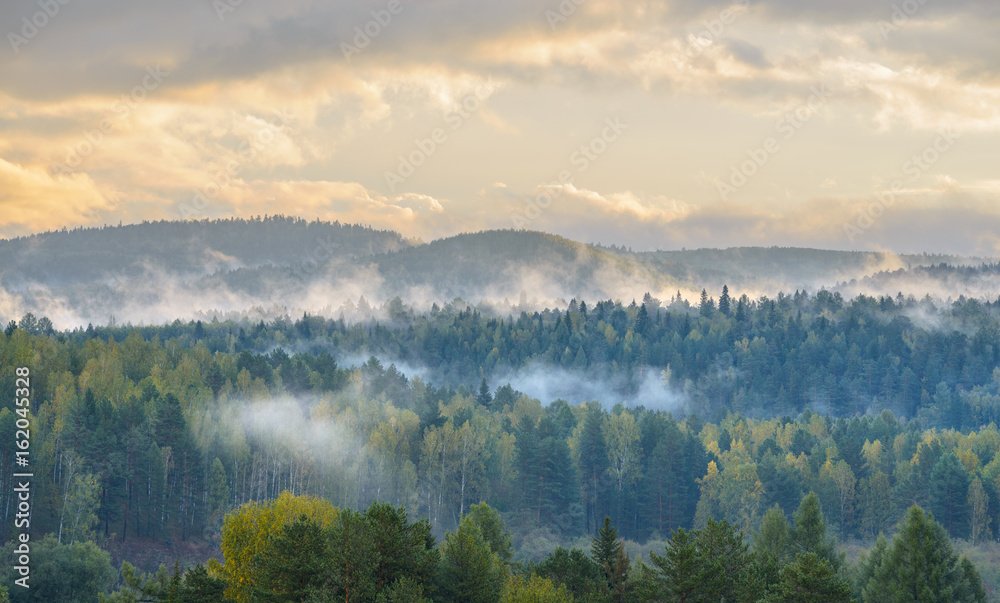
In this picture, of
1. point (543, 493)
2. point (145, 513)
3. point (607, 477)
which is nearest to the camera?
point (145, 513)

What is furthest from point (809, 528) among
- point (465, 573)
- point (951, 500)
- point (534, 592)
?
point (951, 500)

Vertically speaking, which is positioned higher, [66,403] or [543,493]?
[66,403]

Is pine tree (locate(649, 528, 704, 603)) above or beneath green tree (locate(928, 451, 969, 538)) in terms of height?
above

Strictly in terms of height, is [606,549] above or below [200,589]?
above

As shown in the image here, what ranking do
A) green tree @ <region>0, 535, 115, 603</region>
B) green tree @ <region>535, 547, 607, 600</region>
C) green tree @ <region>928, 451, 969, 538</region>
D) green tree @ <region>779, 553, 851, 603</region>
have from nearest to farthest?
green tree @ <region>779, 553, 851, 603</region>
green tree @ <region>535, 547, 607, 600</region>
green tree @ <region>0, 535, 115, 603</region>
green tree @ <region>928, 451, 969, 538</region>

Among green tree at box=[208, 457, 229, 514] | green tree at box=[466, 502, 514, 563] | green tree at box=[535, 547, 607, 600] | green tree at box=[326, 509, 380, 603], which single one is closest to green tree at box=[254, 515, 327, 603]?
green tree at box=[326, 509, 380, 603]

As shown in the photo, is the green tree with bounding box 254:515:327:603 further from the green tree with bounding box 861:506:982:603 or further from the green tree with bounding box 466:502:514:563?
the green tree with bounding box 861:506:982:603

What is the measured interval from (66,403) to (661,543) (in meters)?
89.0

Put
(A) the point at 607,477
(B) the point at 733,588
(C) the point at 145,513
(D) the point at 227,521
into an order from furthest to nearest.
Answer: (A) the point at 607,477 < (C) the point at 145,513 < (D) the point at 227,521 < (B) the point at 733,588

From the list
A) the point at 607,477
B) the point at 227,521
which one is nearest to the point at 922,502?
the point at 607,477

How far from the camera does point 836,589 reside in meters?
53.5

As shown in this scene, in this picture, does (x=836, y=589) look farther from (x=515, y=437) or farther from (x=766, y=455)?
(x=515, y=437)

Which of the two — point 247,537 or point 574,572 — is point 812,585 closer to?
point 574,572

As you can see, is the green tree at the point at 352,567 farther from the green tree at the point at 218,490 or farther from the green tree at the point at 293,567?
the green tree at the point at 218,490
